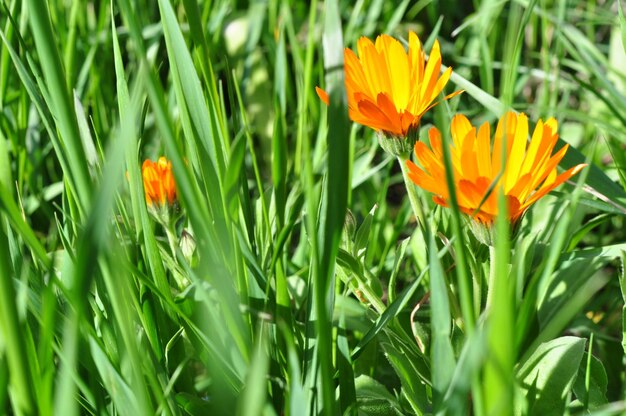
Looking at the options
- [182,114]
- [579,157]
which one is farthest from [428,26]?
[182,114]

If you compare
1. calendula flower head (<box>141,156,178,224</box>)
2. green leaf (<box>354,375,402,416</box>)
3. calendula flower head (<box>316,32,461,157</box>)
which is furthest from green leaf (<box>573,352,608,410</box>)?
calendula flower head (<box>141,156,178,224</box>)

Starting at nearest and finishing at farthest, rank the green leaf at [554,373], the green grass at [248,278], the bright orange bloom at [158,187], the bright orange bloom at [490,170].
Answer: the green grass at [248,278]
the bright orange bloom at [490,170]
the green leaf at [554,373]
the bright orange bloom at [158,187]

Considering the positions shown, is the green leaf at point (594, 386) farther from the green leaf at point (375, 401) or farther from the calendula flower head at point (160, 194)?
the calendula flower head at point (160, 194)

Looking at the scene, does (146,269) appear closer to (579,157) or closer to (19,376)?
(19,376)

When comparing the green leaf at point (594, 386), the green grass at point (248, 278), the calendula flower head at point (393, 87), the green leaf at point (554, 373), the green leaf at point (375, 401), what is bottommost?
the green leaf at point (375, 401)

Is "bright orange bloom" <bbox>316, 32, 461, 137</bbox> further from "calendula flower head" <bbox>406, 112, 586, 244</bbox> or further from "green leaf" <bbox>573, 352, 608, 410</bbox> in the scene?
"green leaf" <bbox>573, 352, 608, 410</bbox>

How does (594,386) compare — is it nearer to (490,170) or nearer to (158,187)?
(490,170)

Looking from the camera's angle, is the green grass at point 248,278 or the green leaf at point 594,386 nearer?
the green grass at point 248,278

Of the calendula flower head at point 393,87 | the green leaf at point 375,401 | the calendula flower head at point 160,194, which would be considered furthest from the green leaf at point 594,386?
the calendula flower head at point 160,194
